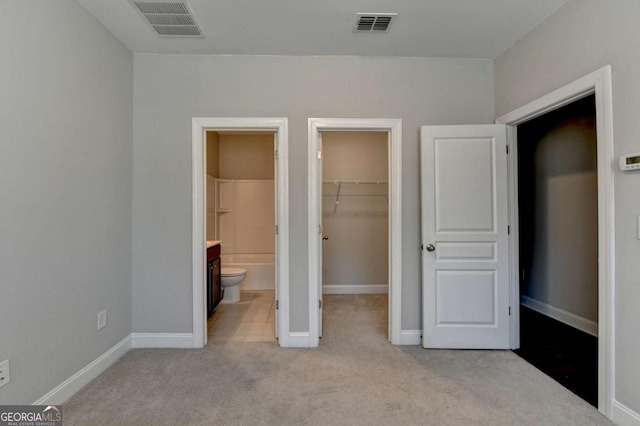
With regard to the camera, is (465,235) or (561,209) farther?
(561,209)

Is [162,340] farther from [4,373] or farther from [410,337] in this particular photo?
[410,337]

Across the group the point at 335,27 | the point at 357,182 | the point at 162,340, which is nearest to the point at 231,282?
the point at 162,340

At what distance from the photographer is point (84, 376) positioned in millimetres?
2174

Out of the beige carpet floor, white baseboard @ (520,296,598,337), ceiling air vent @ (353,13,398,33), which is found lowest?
the beige carpet floor

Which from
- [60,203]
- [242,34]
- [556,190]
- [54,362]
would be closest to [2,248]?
[60,203]

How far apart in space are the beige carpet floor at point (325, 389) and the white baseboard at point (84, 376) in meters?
0.05

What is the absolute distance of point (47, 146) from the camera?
188 cm

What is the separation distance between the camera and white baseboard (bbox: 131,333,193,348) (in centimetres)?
277

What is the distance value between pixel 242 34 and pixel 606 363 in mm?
3356

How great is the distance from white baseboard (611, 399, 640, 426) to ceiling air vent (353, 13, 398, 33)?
2838 millimetres

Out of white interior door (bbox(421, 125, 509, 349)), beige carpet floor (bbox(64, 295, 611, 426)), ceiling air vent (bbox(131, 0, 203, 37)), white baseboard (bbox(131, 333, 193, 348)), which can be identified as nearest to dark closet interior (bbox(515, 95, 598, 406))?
white interior door (bbox(421, 125, 509, 349))

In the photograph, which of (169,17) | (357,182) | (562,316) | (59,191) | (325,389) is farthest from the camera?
(357,182)

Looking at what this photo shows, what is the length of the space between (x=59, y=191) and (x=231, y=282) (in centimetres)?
238

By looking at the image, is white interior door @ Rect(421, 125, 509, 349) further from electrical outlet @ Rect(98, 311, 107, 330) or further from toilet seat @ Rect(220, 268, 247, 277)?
electrical outlet @ Rect(98, 311, 107, 330)
